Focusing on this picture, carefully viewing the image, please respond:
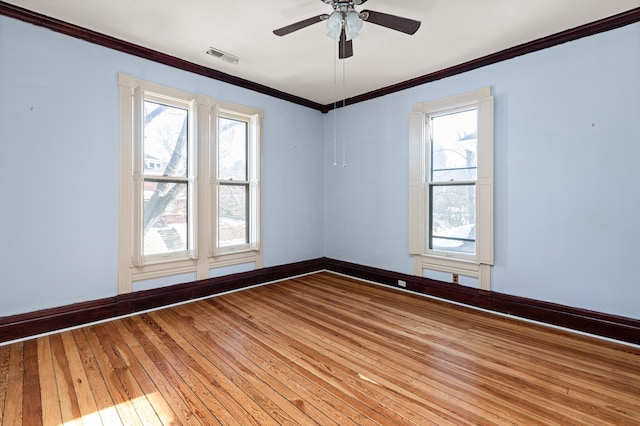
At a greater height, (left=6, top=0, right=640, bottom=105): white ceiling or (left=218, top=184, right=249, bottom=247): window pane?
(left=6, top=0, right=640, bottom=105): white ceiling

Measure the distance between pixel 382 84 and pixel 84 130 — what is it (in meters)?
3.65

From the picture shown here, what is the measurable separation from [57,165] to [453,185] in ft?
14.1

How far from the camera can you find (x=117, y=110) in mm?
3234

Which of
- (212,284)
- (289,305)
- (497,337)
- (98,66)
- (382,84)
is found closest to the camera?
(497,337)

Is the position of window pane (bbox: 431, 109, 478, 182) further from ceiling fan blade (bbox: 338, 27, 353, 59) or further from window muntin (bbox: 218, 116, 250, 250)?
window muntin (bbox: 218, 116, 250, 250)

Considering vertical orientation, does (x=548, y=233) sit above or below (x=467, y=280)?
above

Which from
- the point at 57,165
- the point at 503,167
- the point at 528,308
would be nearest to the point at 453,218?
the point at 503,167

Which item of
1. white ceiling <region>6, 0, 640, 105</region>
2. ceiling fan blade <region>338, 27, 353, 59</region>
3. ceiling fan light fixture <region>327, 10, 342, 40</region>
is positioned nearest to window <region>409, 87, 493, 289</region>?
white ceiling <region>6, 0, 640, 105</region>

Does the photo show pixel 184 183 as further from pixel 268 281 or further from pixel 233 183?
pixel 268 281

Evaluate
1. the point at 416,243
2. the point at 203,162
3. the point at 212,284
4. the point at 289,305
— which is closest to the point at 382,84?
the point at 416,243

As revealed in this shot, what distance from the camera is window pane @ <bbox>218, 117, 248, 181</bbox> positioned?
4188 mm

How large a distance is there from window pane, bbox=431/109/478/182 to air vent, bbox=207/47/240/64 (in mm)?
2627

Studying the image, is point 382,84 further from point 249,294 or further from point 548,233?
point 249,294

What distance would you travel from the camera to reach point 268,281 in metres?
4.68
